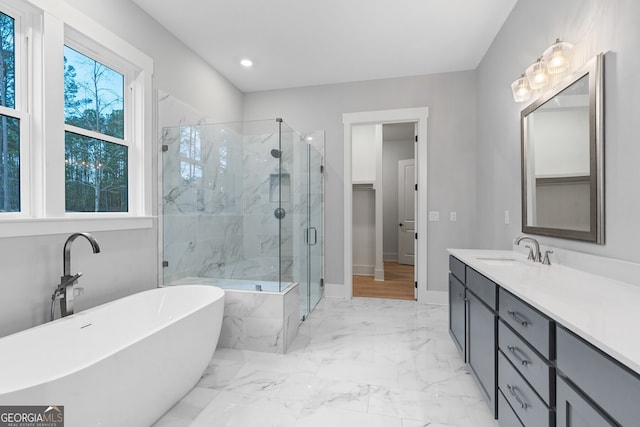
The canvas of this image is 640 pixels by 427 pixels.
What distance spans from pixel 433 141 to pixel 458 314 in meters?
2.20

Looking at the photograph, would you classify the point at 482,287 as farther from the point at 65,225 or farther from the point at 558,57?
the point at 65,225

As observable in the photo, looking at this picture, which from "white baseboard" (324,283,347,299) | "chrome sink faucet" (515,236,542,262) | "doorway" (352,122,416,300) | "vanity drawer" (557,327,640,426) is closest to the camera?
"vanity drawer" (557,327,640,426)

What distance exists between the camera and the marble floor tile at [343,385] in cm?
159

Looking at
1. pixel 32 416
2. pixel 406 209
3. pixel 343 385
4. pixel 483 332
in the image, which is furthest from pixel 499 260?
pixel 406 209

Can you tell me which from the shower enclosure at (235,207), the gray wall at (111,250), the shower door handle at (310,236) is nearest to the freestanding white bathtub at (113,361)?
the gray wall at (111,250)

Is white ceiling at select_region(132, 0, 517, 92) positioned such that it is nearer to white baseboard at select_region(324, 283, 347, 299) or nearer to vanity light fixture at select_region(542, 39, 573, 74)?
vanity light fixture at select_region(542, 39, 573, 74)

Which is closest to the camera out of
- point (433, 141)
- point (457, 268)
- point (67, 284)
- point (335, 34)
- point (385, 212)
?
point (67, 284)

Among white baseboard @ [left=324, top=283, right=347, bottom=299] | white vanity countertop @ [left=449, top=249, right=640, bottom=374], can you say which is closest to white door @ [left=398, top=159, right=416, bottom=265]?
white baseboard @ [left=324, top=283, right=347, bottom=299]

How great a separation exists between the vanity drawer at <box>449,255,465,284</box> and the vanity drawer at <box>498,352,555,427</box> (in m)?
0.65

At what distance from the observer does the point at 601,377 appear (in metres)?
0.72

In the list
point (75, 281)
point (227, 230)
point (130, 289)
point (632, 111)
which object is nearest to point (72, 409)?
point (75, 281)

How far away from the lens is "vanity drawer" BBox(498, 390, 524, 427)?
1230mm

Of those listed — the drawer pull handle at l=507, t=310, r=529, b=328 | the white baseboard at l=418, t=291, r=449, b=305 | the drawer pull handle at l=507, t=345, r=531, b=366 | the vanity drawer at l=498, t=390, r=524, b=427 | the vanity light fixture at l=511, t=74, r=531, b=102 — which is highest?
the vanity light fixture at l=511, t=74, r=531, b=102

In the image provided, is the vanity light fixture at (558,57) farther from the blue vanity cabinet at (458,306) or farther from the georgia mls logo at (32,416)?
the georgia mls logo at (32,416)
